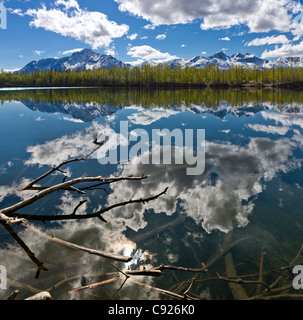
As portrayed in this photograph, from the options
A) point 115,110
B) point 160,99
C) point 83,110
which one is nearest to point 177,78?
point 160,99

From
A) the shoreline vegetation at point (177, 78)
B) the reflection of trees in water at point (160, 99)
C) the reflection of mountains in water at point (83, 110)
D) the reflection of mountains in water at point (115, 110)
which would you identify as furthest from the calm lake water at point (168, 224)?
the shoreline vegetation at point (177, 78)

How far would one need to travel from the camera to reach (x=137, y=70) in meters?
162

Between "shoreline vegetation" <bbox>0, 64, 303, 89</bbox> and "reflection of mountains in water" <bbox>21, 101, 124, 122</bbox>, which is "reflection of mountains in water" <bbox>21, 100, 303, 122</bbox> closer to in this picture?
"reflection of mountains in water" <bbox>21, 101, 124, 122</bbox>

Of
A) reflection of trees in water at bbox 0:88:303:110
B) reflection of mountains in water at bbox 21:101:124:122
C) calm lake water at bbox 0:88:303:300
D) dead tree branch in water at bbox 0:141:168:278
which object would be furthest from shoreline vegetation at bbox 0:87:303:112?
dead tree branch in water at bbox 0:141:168:278

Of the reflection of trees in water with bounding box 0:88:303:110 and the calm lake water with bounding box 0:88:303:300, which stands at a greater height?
the reflection of trees in water with bounding box 0:88:303:110

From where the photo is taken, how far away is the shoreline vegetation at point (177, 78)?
154125 millimetres

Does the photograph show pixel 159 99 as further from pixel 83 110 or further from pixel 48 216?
pixel 48 216

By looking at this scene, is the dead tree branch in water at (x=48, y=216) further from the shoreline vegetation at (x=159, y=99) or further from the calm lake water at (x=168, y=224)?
the shoreline vegetation at (x=159, y=99)

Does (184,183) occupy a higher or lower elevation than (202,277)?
higher

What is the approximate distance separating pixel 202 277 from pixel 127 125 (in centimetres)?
1818

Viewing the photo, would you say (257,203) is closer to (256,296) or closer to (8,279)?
(256,296)

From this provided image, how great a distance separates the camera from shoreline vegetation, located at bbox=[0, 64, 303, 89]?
154125 millimetres

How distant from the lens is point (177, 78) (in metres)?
160

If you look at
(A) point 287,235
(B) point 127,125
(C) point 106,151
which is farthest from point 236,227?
(B) point 127,125
